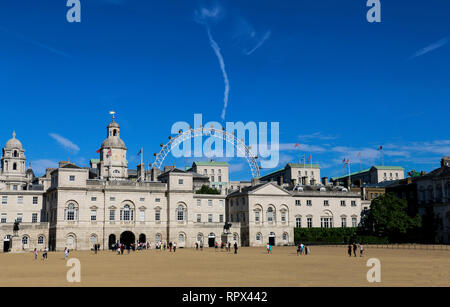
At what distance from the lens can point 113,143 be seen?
115 meters

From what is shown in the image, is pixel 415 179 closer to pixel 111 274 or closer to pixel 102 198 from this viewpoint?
pixel 102 198

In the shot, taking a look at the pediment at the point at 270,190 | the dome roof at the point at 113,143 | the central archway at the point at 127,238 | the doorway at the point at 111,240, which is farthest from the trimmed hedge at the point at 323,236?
the dome roof at the point at 113,143

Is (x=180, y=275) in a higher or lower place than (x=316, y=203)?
lower

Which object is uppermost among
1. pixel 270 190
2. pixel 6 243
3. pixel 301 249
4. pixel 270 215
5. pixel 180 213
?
pixel 270 190

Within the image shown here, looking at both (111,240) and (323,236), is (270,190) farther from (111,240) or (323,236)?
(111,240)

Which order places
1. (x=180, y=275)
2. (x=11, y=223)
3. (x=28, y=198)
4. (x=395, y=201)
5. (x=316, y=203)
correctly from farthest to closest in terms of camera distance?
(x=316, y=203) < (x=395, y=201) < (x=28, y=198) < (x=11, y=223) < (x=180, y=275)

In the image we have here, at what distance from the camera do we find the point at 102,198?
3282 inches

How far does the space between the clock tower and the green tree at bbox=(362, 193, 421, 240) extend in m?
56.5

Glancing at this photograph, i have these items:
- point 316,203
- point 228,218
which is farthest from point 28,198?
point 316,203

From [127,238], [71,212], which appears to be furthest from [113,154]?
[71,212]

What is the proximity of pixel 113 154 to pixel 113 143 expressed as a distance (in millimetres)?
2625

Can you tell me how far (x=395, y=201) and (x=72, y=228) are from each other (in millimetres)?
58187

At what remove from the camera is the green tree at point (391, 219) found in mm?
90250

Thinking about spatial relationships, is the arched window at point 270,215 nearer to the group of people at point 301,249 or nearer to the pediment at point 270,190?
the pediment at point 270,190
